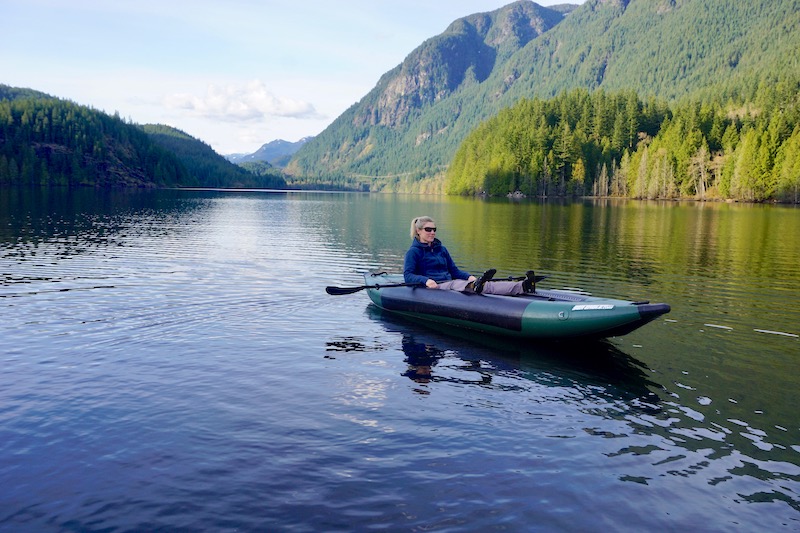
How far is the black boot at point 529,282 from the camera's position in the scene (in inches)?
639

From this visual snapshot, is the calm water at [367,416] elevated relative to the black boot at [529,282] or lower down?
lower down

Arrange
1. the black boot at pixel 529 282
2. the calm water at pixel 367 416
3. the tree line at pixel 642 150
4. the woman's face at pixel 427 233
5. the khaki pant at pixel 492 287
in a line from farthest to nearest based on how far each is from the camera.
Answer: the tree line at pixel 642 150 → the woman's face at pixel 427 233 → the khaki pant at pixel 492 287 → the black boot at pixel 529 282 → the calm water at pixel 367 416

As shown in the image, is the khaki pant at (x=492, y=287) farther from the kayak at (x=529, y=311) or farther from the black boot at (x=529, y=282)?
the kayak at (x=529, y=311)

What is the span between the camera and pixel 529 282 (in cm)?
1639

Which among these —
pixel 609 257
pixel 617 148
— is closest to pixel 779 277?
pixel 609 257

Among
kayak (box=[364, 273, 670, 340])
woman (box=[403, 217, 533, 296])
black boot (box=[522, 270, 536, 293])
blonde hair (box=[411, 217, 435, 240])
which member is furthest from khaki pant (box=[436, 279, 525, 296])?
blonde hair (box=[411, 217, 435, 240])

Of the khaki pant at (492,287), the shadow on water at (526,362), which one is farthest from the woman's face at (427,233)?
the shadow on water at (526,362)

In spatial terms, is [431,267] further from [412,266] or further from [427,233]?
[427,233]

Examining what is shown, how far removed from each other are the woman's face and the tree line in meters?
120

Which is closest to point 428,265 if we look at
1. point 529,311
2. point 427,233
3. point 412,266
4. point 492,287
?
point 412,266

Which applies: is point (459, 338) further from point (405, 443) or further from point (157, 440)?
point (157, 440)

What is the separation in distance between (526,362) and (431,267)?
533 centimetres

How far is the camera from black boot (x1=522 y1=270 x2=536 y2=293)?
16241 mm

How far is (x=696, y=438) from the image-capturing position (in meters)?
10.0
